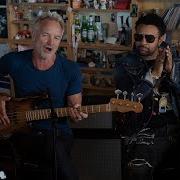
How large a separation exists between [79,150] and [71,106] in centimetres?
53

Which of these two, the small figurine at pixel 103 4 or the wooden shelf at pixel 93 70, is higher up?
the small figurine at pixel 103 4

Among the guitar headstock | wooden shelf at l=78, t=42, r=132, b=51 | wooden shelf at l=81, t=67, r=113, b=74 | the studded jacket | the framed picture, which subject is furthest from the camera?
the framed picture

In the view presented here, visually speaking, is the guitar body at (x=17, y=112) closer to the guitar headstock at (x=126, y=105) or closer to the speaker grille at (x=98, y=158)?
the guitar headstock at (x=126, y=105)

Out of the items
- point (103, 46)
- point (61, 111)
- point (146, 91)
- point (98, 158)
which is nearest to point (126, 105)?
point (146, 91)

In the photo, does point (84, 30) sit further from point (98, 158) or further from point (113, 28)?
point (98, 158)

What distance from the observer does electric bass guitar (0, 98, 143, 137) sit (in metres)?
2.00

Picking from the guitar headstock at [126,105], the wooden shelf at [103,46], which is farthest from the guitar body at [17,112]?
the wooden shelf at [103,46]

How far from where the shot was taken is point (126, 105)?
2.00m

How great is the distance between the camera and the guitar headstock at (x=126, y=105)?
1.99m

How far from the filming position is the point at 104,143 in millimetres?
2473

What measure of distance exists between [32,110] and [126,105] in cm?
47

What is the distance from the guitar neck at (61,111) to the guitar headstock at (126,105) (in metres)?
0.03

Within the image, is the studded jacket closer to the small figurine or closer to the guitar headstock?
the guitar headstock

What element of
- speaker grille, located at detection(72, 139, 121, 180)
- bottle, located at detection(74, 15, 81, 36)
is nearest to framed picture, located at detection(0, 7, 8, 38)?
bottle, located at detection(74, 15, 81, 36)
